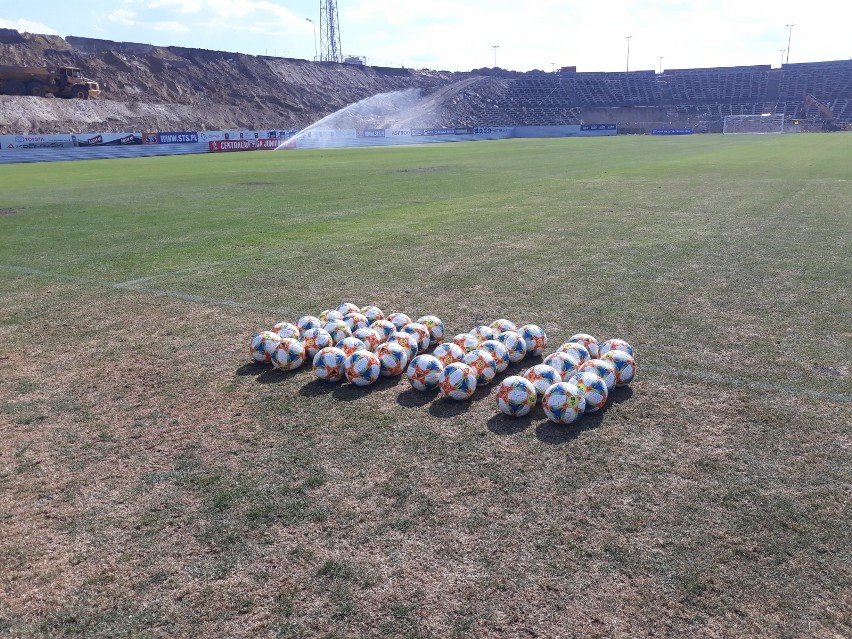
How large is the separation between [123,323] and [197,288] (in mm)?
1996

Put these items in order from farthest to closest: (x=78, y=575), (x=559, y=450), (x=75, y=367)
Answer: (x=75, y=367) < (x=559, y=450) < (x=78, y=575)

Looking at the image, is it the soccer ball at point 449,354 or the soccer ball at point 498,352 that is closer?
the soccer ball at point 449,354

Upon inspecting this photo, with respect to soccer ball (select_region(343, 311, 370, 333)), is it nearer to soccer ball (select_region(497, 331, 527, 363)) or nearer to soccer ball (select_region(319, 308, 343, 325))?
soccer ball (select_region(319, 308, 343, 325))

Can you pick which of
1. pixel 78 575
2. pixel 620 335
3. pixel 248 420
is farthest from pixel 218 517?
pixel 620 335

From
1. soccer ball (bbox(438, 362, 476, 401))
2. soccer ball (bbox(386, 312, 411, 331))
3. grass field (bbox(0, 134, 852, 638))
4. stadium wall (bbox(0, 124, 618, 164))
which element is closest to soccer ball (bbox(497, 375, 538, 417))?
grass field (bbox(0, 134, 852, 638))

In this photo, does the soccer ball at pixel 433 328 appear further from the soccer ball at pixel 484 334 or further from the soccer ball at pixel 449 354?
the soccer ball at pixel 449 354

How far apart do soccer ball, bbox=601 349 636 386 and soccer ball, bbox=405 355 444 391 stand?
6.18ft

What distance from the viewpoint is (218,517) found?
207 inches

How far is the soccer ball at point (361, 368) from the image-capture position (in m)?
7.71

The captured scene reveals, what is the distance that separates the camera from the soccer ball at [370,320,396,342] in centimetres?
866

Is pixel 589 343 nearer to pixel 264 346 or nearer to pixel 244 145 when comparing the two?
pixel 264 346

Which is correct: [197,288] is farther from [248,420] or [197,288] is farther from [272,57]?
[272,57]

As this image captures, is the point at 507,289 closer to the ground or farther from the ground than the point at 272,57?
closer to the ground

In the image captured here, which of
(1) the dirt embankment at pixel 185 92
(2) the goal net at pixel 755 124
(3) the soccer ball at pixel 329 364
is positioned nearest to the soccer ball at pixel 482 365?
(3) the soccer ball at pixel 329 364
